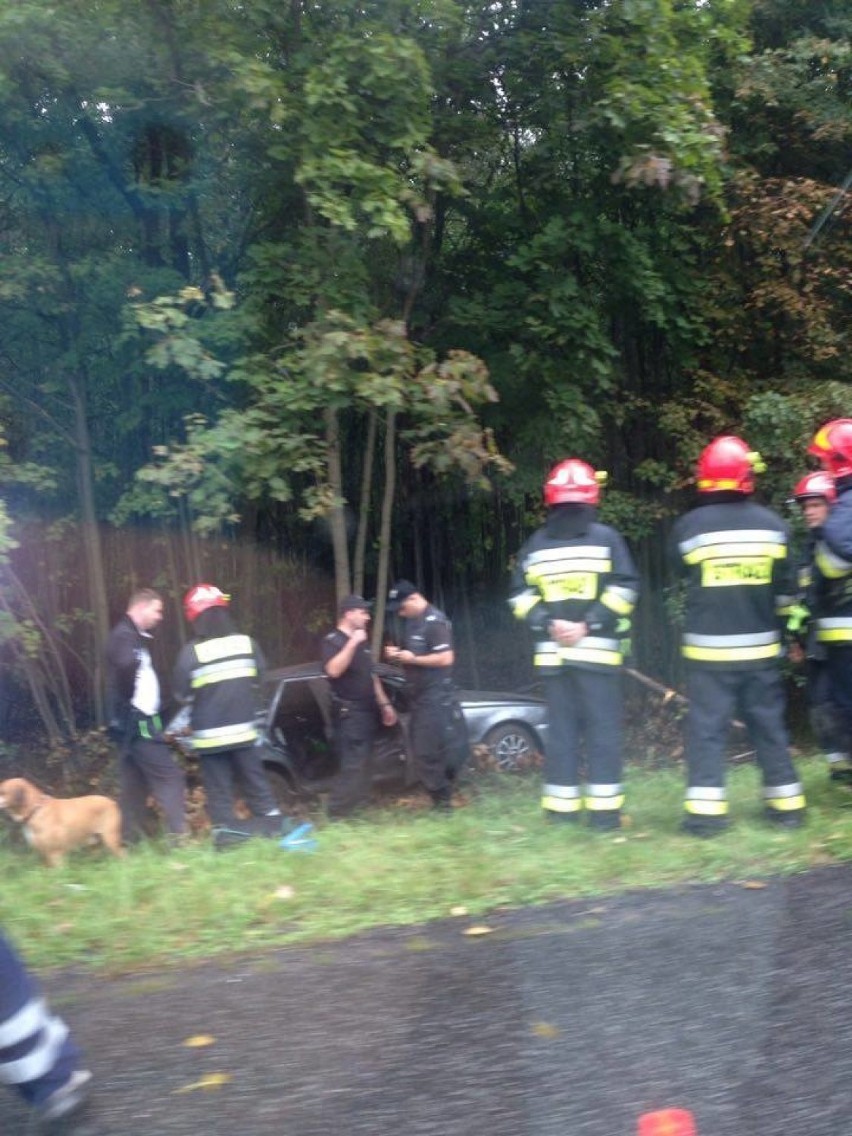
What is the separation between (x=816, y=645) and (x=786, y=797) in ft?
2.90

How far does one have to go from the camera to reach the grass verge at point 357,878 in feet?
17.2

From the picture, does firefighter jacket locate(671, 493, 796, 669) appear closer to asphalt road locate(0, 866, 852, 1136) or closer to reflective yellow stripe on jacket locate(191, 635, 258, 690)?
asphalt road locate(0, 866, 852, 1136)

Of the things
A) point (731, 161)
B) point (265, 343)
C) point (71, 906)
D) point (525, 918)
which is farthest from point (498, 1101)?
point (731, 161)

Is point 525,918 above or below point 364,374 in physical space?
below

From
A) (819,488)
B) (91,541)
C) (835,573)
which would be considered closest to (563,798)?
(835,573)

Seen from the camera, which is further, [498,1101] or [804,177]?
[804,177]

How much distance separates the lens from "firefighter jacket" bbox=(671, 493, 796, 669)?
640 cm

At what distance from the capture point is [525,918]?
530cm

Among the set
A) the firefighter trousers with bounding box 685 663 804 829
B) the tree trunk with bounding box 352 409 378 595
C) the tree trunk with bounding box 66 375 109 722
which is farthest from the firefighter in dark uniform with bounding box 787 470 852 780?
the tree trunk with bounding box 66 375 109 722

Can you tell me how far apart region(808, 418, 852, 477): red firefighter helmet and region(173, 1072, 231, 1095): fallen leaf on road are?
4.35 meters

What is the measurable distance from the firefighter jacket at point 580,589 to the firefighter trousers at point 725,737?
47cm

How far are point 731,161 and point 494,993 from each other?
1202 centimetres

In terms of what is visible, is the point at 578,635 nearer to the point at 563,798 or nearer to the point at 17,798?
the point at 563,798

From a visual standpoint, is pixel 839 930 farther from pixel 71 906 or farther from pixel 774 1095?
pixel 71 906
